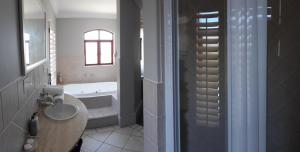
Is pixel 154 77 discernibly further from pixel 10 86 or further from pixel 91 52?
pixel 91 52

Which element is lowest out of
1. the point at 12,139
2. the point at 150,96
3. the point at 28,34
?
the point at 12,139

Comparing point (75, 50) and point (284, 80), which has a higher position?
point (75, 50)

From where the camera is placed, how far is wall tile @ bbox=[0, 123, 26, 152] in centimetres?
111

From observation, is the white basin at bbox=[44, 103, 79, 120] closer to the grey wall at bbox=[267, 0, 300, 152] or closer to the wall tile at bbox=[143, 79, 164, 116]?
the wall tile at bbox=[143, 79, 164, 116]

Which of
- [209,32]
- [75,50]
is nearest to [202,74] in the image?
[209,32]

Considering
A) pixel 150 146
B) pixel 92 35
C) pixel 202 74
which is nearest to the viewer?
pixel 202 74

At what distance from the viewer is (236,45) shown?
958 mm

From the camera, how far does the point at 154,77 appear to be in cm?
177

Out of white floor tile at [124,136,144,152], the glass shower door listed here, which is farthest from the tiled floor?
the glass shower door

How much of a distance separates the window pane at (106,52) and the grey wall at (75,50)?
25cm

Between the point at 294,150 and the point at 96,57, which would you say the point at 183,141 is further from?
the point at 96,57

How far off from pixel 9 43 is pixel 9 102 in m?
0.32

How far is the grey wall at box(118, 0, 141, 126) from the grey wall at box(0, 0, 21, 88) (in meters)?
2.87

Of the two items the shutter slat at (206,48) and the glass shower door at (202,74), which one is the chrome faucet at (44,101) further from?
the shutter slat at (206,48)
